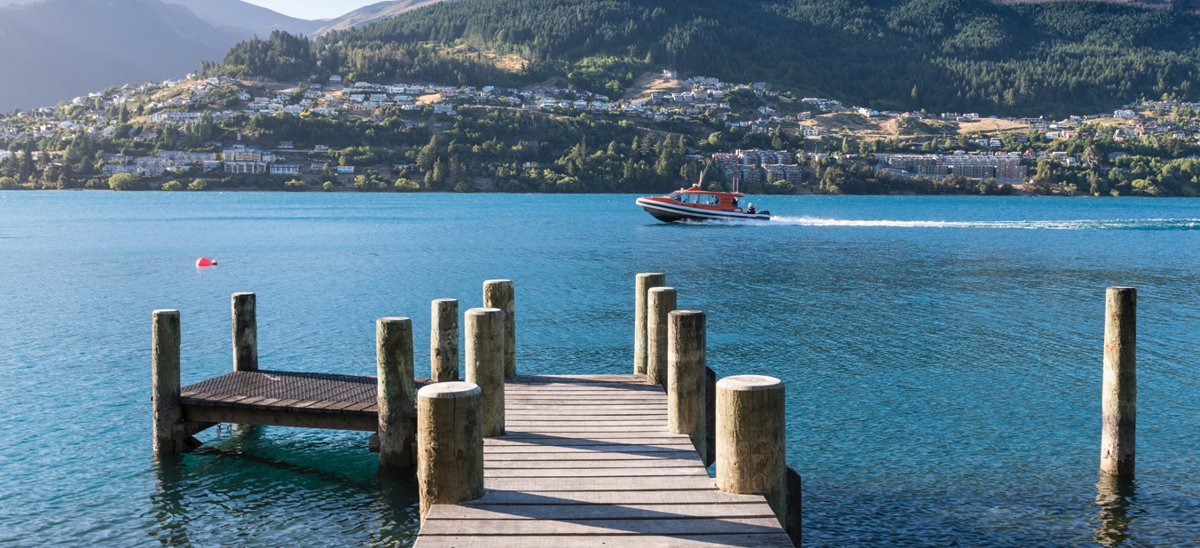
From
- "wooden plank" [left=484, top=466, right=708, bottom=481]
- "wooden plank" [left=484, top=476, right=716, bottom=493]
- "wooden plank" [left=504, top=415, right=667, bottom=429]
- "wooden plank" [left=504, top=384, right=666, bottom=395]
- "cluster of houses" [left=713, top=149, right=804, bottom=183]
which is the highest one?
"cluster of houses" [left=713, top=149, right=804, bottom=183]

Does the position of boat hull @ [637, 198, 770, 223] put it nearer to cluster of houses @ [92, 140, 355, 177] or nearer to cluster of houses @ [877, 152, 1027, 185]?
cluster of houses @ [92, 140, 355, 177]

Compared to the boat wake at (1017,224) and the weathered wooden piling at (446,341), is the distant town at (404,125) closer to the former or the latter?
the boat wake at (1017,224)

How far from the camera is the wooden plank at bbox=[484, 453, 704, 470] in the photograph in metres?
6.62

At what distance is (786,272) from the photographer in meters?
36.1

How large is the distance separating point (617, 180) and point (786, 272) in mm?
120373

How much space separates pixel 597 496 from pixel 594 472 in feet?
1.74

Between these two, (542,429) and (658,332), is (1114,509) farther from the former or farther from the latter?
(542,429)

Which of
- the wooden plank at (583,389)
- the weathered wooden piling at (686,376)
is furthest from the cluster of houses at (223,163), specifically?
the weathered wooden piling at (686,376)

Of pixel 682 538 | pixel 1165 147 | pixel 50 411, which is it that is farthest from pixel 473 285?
pixel 1165 147

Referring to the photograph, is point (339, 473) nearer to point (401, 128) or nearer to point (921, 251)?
point (921, 251)

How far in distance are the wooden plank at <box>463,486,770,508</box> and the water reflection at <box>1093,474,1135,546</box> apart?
16.8 feet

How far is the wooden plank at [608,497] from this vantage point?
5.71 metres

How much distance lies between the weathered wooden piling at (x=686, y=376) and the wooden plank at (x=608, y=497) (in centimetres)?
171

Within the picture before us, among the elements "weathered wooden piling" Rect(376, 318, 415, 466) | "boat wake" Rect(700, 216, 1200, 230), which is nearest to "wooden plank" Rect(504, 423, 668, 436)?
"weathered wooden piling" Rect(376, 318, 415, 466)
